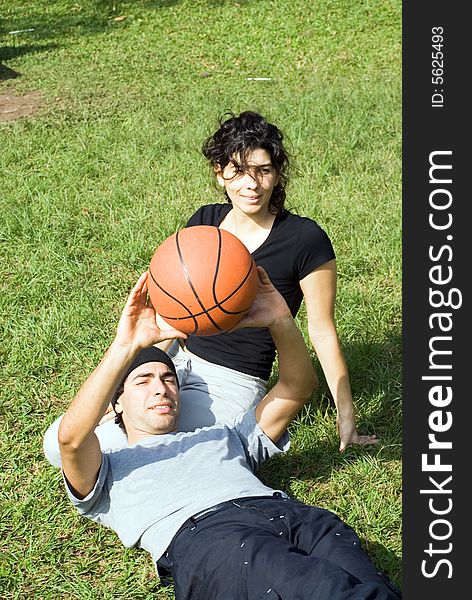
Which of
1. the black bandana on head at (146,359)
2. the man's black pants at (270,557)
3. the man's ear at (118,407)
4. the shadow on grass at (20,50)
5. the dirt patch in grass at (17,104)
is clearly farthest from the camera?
the shadow on grass at (20,50)

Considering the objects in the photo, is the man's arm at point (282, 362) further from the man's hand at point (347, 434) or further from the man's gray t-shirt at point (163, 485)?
the man's hand at point (347, 434)

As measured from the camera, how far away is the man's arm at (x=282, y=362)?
3.80 meters

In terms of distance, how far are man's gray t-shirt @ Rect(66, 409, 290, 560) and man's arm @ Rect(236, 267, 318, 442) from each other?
23 centimetres

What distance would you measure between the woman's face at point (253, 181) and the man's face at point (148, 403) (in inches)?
38.6

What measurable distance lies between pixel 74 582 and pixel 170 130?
628 cm

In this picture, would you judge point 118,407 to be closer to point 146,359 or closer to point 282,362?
point 146,359

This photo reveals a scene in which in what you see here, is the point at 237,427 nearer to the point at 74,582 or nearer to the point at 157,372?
the point at 157,372

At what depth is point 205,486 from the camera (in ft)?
12.6

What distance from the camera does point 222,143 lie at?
181 inches

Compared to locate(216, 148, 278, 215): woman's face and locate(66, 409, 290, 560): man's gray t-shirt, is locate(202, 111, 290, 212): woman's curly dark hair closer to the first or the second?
locate(216, 148, 278, 215): woman's face

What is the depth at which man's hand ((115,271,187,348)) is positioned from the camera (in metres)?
3.54

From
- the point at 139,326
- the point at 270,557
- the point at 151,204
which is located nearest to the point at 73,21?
the point at 151,204

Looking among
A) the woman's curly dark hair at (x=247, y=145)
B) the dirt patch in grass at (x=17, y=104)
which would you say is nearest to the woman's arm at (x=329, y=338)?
the woman's curly dark hair at (x=247, y=145)

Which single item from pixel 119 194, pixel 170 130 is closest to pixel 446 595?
pixel 119 194
